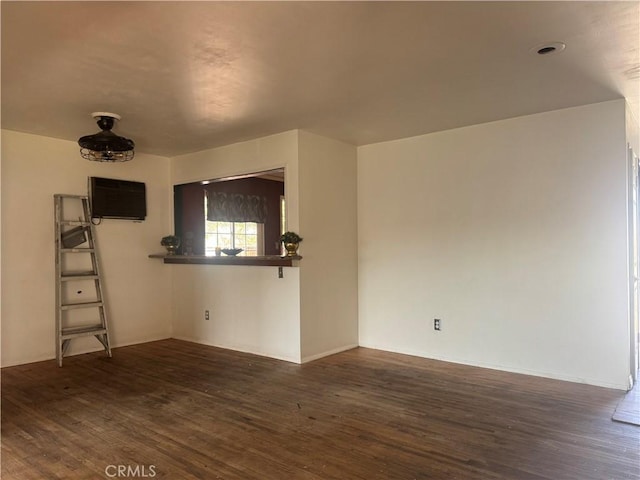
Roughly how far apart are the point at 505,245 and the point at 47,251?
468 centimetres

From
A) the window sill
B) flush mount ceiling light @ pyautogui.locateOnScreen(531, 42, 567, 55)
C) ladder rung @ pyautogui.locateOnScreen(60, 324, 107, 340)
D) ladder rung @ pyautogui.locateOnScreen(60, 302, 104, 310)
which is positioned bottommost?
ladder rung @ pyautogui.locateOnScreen(60, 324, 107, 340)

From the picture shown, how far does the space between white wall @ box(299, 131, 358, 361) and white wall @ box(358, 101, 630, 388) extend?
161mm

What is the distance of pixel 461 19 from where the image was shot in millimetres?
2320

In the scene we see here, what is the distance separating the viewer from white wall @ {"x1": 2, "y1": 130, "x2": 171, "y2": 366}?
14.9 ft

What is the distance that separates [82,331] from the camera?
191 inches

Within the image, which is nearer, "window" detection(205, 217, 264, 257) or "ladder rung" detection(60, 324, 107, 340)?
"ladder rung" detection(60, 324, 107, 340)

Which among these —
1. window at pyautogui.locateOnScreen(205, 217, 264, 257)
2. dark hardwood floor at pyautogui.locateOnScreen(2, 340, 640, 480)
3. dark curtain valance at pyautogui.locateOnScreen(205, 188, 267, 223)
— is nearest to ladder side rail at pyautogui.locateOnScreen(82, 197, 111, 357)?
dark hardwood floor at pyautogui.locateOnScreen(2, 340, 640, 480)

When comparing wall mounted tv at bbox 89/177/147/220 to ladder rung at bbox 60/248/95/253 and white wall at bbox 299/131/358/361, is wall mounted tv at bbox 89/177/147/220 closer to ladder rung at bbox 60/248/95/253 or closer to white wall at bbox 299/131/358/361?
ladder rung at bbox 60/248/95/253

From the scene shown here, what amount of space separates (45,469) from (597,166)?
443 centimetres

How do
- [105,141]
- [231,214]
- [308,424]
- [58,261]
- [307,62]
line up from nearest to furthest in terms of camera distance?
[307,62], [308,424], [105,141], [58,261], [231,214]

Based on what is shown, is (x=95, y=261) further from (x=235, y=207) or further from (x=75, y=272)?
(x=235, y=207)

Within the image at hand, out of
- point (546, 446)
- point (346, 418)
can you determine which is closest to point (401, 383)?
point (346, 418)

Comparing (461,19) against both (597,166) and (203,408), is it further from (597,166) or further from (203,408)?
(203,408)

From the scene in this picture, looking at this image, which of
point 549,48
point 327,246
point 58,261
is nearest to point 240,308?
point 327,246
